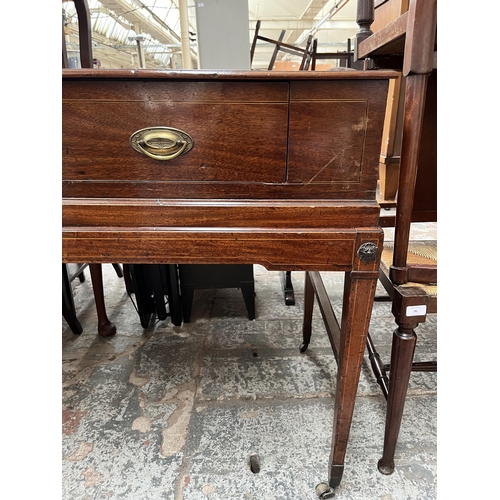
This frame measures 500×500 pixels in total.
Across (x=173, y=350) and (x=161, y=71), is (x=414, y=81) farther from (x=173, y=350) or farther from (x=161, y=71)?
(x=173, y=350)

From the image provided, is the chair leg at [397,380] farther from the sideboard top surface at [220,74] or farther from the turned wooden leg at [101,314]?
the turned wooden leg at [101,314]

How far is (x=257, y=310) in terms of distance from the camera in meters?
1.84

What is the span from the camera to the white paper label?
812 millimetres

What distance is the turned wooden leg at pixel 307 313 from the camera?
136 cm

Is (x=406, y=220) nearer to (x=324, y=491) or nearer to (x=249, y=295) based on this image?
(x=324, y=491)

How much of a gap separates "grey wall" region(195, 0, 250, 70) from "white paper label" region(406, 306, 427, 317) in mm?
1137

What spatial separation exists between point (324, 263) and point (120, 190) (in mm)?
430

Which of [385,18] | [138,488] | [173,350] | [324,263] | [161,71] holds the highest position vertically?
[385,18]

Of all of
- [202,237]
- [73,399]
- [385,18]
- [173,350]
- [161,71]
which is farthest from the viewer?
[385,18]

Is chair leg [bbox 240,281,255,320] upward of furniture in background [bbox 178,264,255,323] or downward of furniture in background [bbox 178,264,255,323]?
downward

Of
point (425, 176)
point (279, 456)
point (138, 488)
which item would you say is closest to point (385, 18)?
point (425, 176)

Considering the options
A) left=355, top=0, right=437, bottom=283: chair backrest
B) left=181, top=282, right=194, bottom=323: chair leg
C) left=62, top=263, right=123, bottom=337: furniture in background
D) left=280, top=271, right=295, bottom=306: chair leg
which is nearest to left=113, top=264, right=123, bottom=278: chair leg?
left=62, top=263, right=123, bottom=337: furniture in background

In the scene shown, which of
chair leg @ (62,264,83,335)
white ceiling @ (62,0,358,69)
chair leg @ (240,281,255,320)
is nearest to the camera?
chair leg @ (62,264,83,335)

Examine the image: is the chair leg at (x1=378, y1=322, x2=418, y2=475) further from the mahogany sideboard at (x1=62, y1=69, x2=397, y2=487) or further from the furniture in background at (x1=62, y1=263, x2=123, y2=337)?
the furniture in background at (x1=62, y1=263, x2=123, y2=337)
